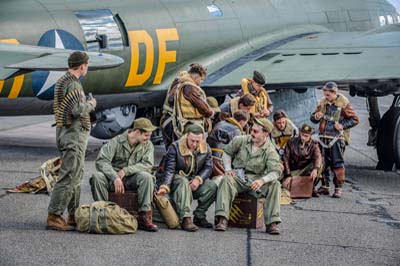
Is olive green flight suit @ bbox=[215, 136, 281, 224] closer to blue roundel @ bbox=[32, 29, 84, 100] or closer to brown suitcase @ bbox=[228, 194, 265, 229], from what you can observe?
brown suitcase @ bbox=[228, 194, 265, 229]

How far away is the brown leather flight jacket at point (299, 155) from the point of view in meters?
12.7

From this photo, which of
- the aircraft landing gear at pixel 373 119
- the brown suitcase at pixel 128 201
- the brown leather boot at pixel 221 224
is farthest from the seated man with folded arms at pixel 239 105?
the aircraft landing gear at pixel 373 119

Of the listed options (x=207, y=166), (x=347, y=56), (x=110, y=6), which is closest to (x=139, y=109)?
(x=110, y=6)

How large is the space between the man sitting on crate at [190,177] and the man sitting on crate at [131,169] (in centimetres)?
23

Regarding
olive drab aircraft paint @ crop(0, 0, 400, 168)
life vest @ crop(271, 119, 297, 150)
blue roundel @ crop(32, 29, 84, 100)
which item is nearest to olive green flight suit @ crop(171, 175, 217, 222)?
life vest @ crop(271, 119, 297, 150)

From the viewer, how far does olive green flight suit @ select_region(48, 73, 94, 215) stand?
9828mm

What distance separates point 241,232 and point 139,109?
23.0 feet

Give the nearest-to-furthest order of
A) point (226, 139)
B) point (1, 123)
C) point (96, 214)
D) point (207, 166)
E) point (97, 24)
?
point (96, 214) → point (207, 166) → point (226, 139) → point (97, 24) → point (1, 123)

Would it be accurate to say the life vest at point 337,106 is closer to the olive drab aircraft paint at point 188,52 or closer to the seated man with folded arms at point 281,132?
the seated man with folded arms at point 281,132

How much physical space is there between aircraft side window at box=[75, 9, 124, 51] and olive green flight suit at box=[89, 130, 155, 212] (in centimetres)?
467

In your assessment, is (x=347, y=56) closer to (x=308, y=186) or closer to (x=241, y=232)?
(x=308, y=186)

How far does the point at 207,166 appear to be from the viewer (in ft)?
34.5

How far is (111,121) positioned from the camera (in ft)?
53.1

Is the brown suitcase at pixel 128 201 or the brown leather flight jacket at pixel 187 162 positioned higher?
the brown leather flight jacket at pixel 187 162
